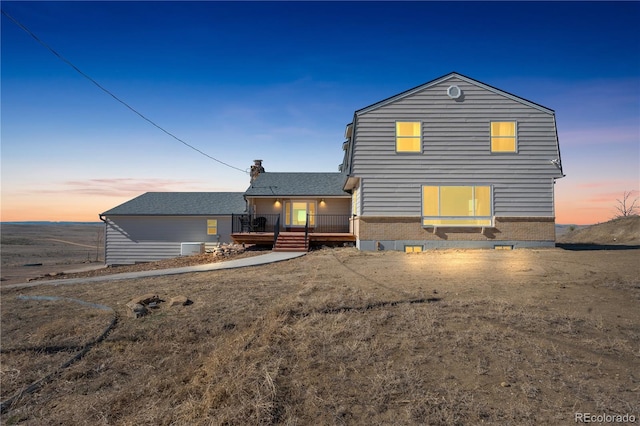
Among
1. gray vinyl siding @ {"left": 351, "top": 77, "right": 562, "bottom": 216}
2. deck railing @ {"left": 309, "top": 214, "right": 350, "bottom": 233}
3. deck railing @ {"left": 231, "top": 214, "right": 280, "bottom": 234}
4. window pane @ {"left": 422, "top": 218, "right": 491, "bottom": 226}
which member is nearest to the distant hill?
gray vinyl siding @ {"left": 351, "top": 77, "right": 562, "bottom": 216}

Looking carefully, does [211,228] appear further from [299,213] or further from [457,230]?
[457,230]

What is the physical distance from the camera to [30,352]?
605 centimetres

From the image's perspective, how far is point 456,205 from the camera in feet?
56.9

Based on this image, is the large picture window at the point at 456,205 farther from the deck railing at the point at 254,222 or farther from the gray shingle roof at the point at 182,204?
the gray shingle roof at the point at 182,204

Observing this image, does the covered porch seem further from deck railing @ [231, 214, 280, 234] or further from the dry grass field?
the dry grass field

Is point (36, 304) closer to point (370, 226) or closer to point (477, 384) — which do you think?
point (477, 384)

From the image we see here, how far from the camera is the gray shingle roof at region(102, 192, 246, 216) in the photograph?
25.6 m

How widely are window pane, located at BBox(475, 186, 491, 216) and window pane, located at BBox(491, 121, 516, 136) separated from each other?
102 inches

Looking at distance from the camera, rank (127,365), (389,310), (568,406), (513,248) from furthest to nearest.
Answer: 1. (513,248)
2. (389,310)
3. (127,365)
4. (568,406)

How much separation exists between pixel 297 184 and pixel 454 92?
466 inches

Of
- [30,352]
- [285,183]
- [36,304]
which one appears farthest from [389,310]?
[285,183]

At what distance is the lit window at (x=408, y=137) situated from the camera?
684 inches

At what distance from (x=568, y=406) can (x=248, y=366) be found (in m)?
3.49

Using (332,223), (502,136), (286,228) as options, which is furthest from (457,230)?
(286,228)
